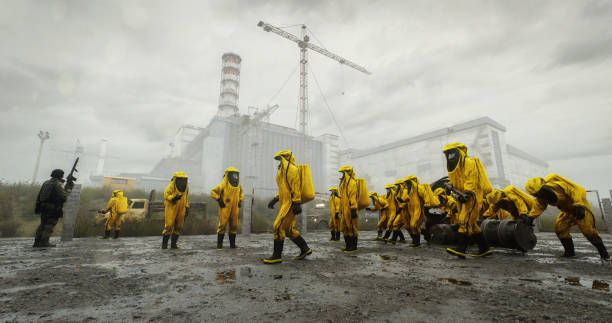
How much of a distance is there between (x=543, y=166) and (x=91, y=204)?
92.1m

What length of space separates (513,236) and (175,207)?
7.25 meters

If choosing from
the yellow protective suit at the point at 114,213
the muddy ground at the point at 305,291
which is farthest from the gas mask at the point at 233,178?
the yellow protective suit at the point at 114,213

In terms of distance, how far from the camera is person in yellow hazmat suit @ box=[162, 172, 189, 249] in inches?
232

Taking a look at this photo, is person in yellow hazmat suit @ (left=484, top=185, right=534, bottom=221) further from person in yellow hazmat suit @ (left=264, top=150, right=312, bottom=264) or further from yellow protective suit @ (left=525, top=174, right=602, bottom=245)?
person in yellow hazmat suit @ (left=264, top=150, right=312, bottom=264)

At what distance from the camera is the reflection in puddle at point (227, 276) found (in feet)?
9.29

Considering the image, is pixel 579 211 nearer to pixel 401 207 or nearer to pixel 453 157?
pixel 453 157

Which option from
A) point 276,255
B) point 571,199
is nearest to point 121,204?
point 276,255

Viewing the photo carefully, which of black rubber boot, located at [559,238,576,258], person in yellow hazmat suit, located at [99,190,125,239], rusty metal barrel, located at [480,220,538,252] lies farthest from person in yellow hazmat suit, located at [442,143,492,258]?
person in yellow hazmat suit, located at [99,190,125,239]

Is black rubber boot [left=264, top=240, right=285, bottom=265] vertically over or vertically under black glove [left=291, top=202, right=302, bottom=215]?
under

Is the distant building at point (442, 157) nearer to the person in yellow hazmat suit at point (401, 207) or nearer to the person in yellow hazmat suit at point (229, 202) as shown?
the person in yellow hazmat suit at point (401, 207)

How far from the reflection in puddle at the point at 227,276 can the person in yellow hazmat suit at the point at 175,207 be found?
3193mm

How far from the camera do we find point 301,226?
1145 cm

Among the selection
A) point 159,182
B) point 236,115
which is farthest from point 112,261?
point 236,115

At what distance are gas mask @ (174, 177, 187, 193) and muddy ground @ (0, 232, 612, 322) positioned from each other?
2.29 metres
